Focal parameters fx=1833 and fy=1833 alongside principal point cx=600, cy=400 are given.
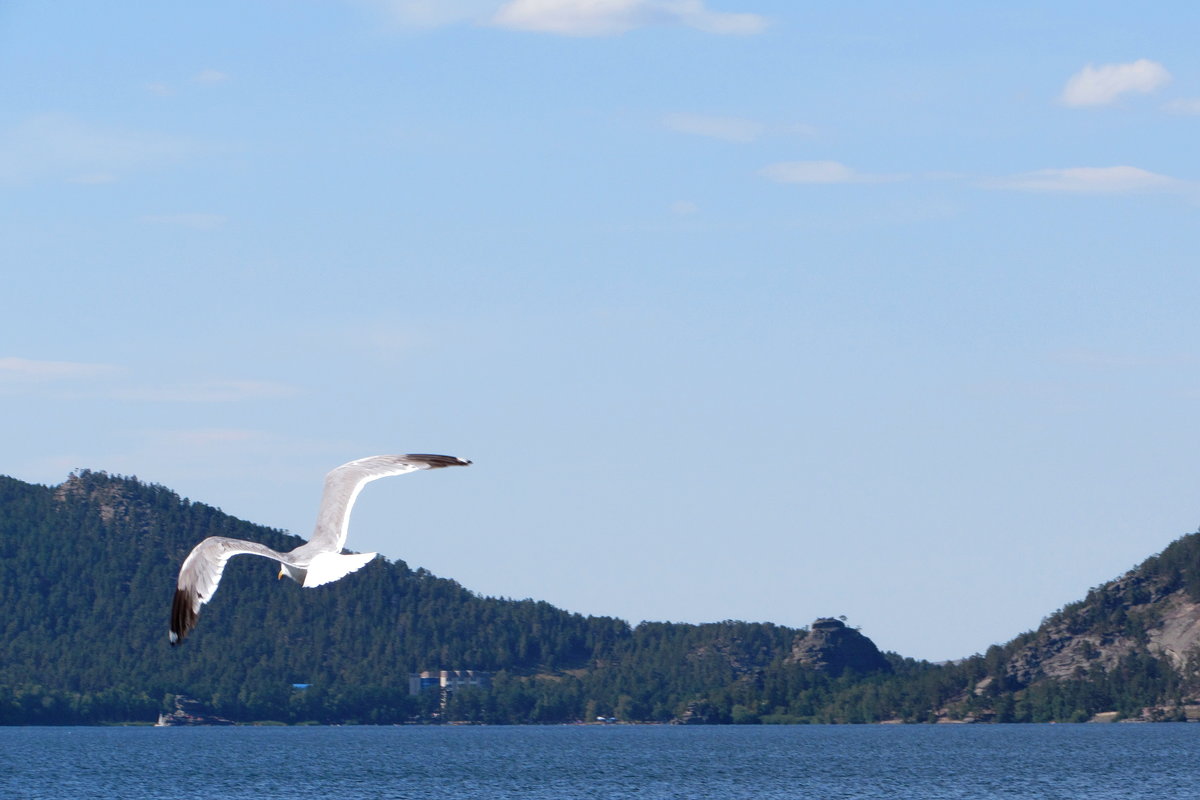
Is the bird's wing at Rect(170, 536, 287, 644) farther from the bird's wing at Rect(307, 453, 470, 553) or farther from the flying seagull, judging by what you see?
the bird's wing at Rect(307, 453, 470, 553)

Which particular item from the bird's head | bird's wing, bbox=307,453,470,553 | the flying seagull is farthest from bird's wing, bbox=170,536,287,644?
bird's wing, bbox=307,453,470,553

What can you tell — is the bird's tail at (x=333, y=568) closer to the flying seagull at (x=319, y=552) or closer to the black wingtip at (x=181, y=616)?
the flying seagull at (x=319, y=552)

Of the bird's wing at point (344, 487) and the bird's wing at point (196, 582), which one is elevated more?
the bird's wing at point (344, 487)

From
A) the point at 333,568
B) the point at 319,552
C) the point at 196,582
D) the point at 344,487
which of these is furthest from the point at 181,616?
the point at 344,487

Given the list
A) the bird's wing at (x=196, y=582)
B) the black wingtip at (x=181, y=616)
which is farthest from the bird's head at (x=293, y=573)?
the black wingtip at (x=181, y=616)

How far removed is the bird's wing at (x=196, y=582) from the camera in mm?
34000

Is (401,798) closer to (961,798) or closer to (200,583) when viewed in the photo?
(961,798)

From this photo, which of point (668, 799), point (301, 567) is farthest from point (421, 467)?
point (668, 799)

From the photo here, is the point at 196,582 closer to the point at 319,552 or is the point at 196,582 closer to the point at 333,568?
the point at 333,568

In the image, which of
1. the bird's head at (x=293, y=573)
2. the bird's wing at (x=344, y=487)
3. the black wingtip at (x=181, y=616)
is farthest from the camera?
the bird's wing at (x=344, y=487)

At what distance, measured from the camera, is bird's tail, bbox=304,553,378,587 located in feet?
113

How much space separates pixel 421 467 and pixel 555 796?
160141 mm

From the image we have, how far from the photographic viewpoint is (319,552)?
37.4 meters

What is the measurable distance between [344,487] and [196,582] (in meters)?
5.59
